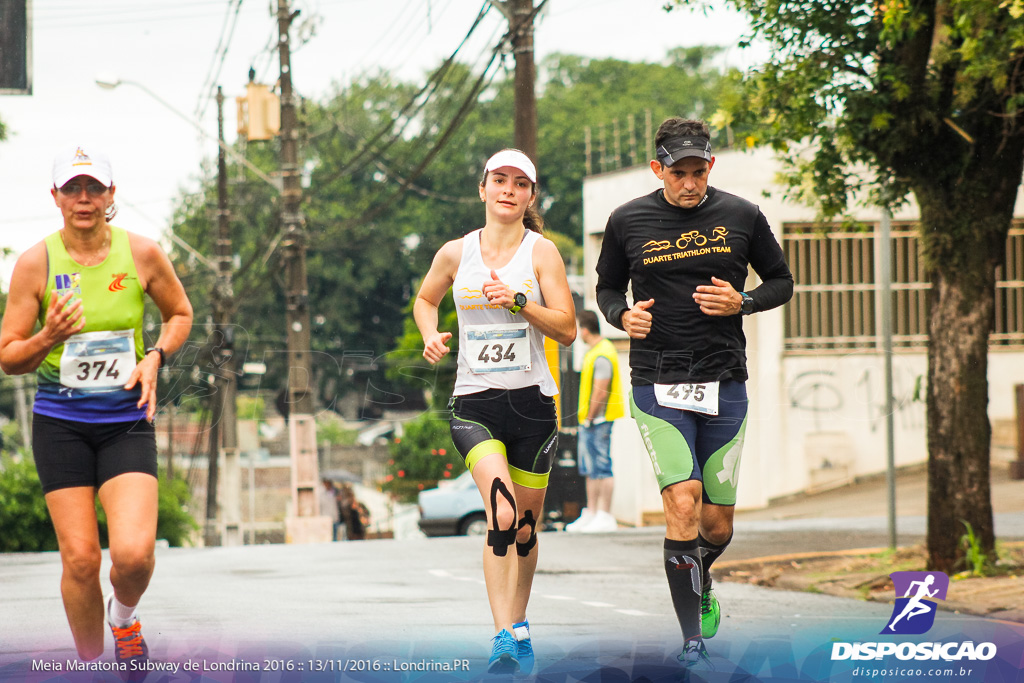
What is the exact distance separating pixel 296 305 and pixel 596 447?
36.5 ft

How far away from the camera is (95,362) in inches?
197

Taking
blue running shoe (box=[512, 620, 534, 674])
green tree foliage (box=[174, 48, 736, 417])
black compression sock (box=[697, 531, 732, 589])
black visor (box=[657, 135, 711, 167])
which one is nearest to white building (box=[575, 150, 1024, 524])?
black compression sock (box=[697, 531, 732, 589])

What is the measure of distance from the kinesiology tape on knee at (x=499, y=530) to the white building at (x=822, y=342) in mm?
15896

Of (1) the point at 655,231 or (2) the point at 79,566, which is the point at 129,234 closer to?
(2) the point at 79,566

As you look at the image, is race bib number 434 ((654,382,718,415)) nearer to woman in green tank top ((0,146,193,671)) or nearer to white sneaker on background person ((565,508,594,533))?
woman in green tank top ((0,146,193,671))

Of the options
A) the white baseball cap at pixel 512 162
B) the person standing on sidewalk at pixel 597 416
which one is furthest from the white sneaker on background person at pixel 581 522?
the white baseball cap at pixel 512 162

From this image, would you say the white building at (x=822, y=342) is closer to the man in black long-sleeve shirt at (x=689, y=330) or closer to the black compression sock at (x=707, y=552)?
the black compression sock at (x=707, y=552)

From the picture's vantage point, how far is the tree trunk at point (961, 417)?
8.72m

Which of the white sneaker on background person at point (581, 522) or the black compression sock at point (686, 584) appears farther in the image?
the white sneaker on background person at point (581, 522)

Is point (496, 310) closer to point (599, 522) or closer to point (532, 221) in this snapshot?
point (532, 221)

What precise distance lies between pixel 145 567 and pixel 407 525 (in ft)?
108

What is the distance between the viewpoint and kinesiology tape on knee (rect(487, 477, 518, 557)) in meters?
5.20

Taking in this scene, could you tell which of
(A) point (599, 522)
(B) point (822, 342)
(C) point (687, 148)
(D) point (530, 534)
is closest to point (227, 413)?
(B) point (822, 342)

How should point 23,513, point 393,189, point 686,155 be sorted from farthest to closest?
point 393,189, point 23,513, point 686,155
